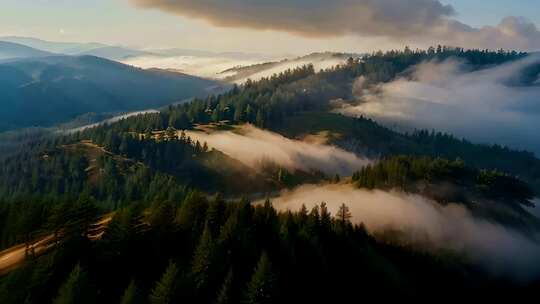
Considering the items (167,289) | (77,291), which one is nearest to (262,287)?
(167,289)

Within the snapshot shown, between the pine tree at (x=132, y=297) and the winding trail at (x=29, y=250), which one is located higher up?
the pine tree at (x=132, y=297)

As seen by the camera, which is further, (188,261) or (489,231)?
(489,231)

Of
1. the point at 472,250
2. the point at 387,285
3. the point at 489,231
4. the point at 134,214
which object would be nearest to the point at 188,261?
the point at 134,214

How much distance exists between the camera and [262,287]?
7725cm

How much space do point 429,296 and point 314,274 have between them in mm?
51538

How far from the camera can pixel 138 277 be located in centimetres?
8481

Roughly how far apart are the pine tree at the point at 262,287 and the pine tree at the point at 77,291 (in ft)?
73.7

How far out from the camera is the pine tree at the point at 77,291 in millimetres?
68375

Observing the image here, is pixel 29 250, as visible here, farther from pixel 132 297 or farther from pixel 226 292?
pixel 226 292

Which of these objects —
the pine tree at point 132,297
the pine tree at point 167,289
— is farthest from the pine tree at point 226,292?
the pine tree at point 132,297

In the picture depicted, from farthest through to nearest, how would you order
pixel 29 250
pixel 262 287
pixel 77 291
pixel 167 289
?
pixel 29 250, pixel 262 287, pixel 167 289, pixel 77 291

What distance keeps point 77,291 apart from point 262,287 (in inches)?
1036

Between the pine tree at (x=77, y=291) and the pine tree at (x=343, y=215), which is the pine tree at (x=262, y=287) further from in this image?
the pine tree at (x=343, y=215)

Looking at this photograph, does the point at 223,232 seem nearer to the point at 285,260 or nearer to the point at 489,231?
the point at 285,260
